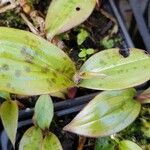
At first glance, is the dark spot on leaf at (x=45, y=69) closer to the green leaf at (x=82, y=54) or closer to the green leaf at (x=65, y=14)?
the green leaf at (x=65, y=14)

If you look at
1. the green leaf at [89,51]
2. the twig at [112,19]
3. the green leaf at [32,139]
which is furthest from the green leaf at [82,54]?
the green leaf at [32,139]

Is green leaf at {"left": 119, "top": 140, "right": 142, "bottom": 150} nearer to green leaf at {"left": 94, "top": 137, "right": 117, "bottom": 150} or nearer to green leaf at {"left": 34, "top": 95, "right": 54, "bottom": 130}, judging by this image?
green leaf at {"left": 94, "top": 137, "right": 117, "bottom": 150}

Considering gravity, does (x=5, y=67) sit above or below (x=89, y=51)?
above

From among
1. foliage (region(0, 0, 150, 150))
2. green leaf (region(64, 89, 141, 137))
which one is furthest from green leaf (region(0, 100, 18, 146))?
green leaf (region(64, 89, 141, 137))

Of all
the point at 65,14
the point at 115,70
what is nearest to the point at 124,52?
the point at 115,70

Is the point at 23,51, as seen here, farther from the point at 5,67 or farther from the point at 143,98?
the point at 143,98

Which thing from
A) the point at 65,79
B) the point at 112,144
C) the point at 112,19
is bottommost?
the point at 112,144
